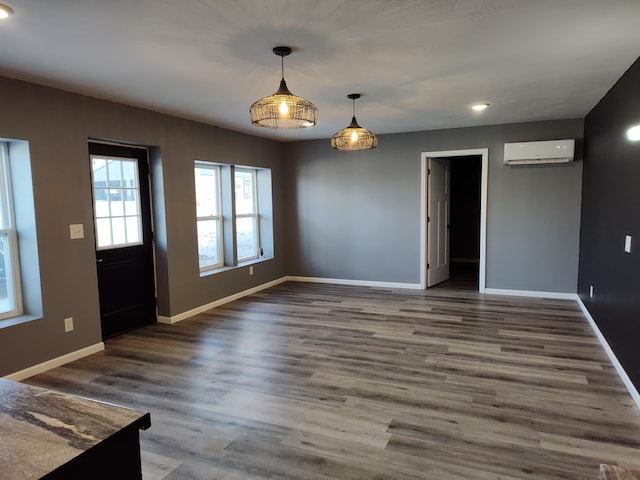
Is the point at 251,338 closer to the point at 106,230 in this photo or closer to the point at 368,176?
the point at 106,230

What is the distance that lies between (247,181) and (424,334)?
3745 millimetres

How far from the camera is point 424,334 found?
434 centimetres

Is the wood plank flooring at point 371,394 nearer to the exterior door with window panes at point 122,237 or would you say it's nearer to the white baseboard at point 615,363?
the white baseboard at point 615,363

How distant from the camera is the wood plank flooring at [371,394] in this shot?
227cm

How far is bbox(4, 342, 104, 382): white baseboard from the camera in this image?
334 centimetres

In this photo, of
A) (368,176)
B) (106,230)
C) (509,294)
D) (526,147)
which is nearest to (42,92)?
(106,230)

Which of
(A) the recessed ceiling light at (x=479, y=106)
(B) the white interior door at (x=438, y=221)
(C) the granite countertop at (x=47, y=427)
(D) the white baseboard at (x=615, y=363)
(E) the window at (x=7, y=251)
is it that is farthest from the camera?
(B) the white interior door at (x=438, y=221)

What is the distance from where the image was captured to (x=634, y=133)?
3.03m

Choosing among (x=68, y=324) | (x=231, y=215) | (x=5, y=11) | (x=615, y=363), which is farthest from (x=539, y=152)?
(x=68, y=324)

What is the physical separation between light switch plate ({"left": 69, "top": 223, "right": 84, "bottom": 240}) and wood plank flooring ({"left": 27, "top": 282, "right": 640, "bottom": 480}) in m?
1.12

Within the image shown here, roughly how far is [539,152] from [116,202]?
5.10 meters

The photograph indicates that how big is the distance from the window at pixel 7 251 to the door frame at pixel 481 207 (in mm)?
4948

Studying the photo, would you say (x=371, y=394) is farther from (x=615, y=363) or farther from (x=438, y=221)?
(x=438, y=221)

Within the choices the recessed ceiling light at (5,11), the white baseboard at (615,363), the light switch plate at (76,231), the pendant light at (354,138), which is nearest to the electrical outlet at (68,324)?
the light switch plate at (76,231)
